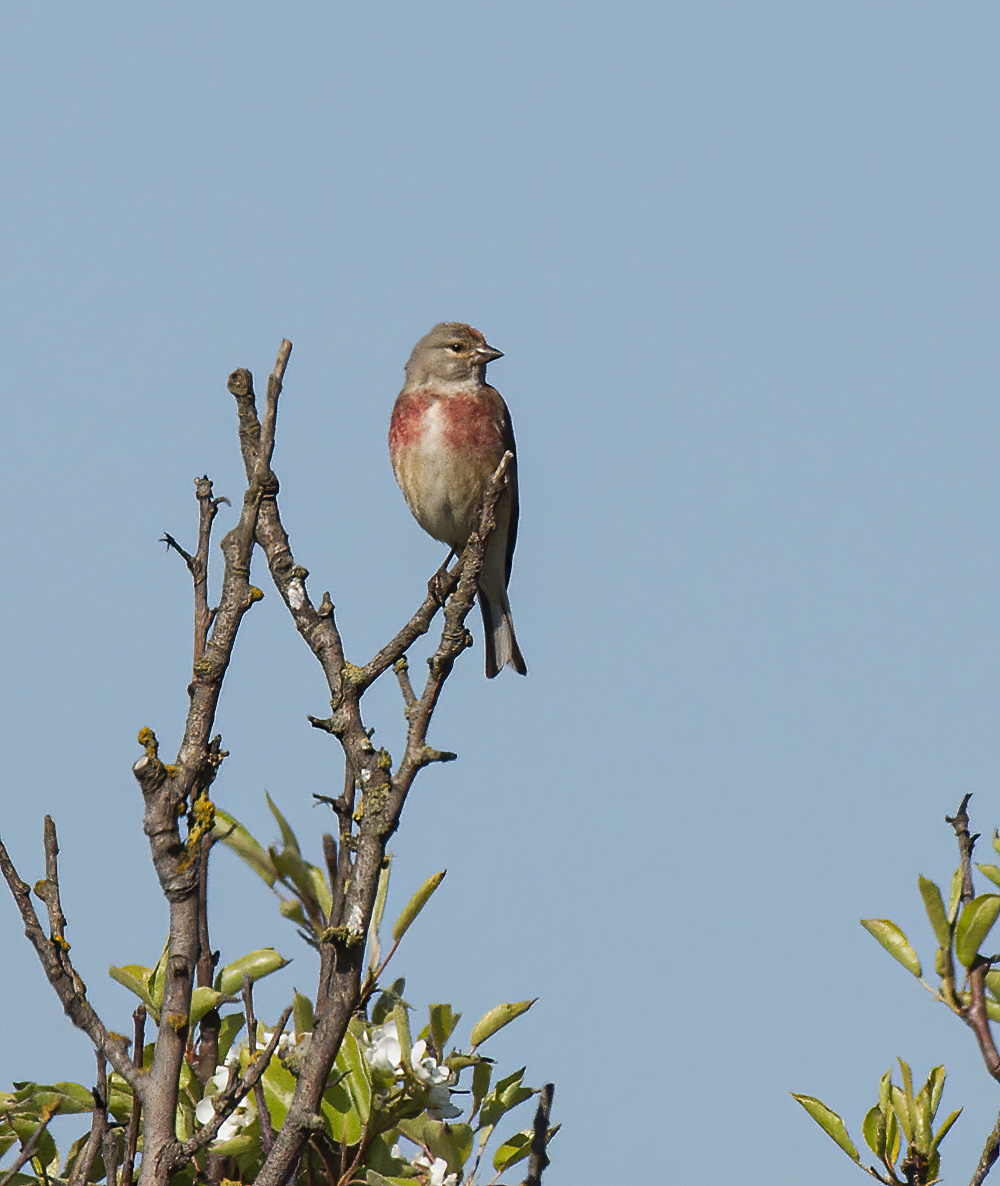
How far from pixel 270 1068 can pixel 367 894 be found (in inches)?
20.6

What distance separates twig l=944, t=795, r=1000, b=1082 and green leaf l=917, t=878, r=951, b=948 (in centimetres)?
6

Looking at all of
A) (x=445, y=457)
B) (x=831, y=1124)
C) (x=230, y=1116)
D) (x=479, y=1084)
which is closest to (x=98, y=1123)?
(x=230, y=1116)

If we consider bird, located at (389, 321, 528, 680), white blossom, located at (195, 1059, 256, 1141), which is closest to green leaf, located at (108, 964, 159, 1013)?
white blossom, located at (195, 1059, 256, 1141)

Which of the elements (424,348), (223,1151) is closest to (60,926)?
(223,1151)

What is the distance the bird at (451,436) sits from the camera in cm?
808

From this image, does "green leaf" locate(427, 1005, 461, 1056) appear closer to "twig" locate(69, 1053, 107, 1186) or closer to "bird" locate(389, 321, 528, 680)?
"twig" locate(69, 1053, 107, 1186)

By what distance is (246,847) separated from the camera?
3.64 metres

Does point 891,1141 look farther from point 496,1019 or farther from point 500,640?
point 500,640

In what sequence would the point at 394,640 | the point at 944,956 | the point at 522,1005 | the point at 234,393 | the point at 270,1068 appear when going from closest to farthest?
the point at 944,956
the point at 270,1068
the point at 522,1005
the point at 394,640
the point at 234,393

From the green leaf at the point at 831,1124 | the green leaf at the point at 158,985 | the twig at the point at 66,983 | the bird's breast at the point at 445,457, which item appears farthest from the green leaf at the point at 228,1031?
the bird's breast at the point at 445,457

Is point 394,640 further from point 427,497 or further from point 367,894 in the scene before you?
point 427,497

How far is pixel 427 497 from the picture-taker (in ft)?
26.6

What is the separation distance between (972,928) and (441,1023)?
1270 millimetres

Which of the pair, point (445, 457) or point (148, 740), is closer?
point (148, 740)
